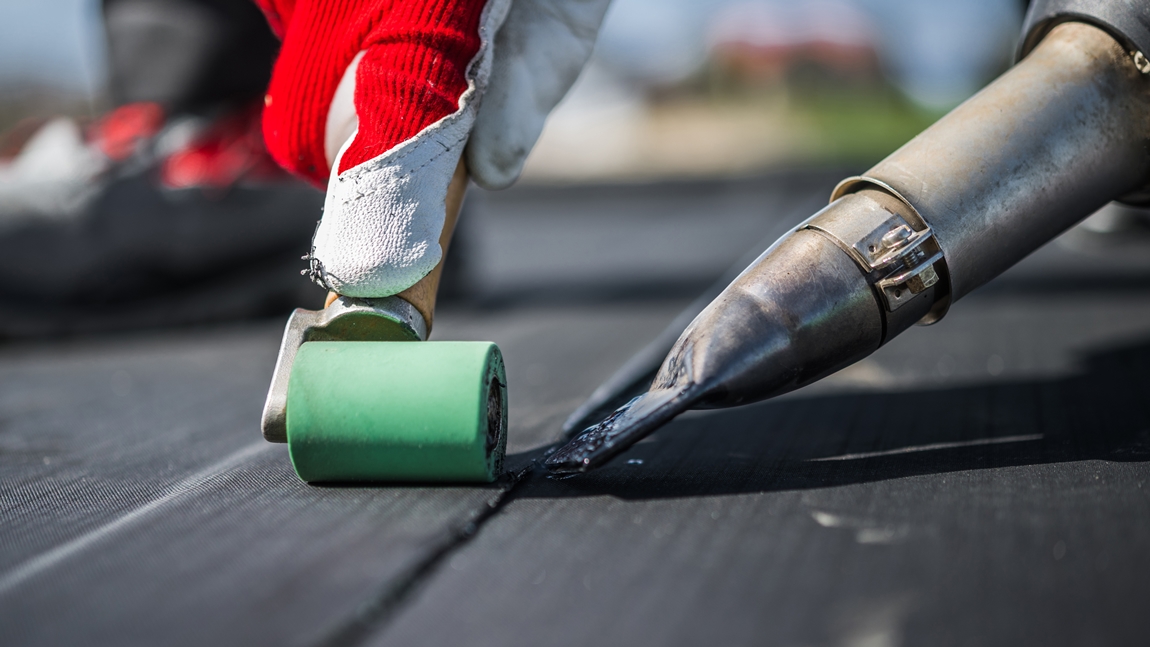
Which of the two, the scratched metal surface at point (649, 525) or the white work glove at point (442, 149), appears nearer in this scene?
the scratched metal surface at point (649, 525)

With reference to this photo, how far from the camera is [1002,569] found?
2.70ft

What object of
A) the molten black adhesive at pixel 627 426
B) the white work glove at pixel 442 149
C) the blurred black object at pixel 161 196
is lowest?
the blurred black object at pixel 161 196

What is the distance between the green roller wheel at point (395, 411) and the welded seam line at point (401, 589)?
8 centimetres

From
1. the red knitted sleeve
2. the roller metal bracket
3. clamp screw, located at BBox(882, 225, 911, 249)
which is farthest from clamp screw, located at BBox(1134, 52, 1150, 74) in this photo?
the roller metal bracket

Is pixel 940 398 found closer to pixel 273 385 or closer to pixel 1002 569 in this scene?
pixel 1002 569

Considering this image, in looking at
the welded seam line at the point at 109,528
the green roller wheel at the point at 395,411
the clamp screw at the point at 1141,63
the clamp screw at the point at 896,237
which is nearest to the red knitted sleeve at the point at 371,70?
the green roller wheel at the point at 395,411

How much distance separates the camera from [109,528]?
1.03 m

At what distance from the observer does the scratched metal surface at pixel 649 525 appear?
76 centimetres

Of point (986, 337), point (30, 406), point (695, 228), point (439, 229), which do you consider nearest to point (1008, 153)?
point (439, 229)

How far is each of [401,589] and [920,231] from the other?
2.41ft

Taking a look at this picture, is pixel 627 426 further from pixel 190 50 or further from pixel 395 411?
pixel 190 50

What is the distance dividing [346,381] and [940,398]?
98cm

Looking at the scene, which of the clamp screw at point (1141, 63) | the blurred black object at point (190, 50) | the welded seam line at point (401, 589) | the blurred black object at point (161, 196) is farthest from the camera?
the blurred black object at point (190, 50)

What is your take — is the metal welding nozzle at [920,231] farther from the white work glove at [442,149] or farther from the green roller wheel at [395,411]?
the white work glove at [442,149]
